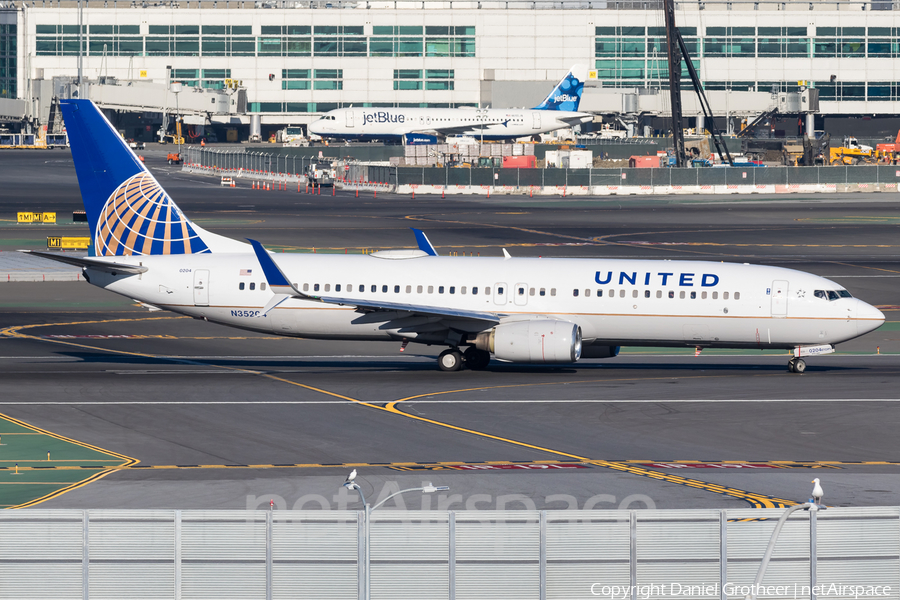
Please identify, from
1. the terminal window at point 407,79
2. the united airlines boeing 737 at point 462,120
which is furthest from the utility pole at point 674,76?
the terminal window at point 407,79

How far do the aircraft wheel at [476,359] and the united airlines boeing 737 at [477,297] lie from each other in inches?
2.1

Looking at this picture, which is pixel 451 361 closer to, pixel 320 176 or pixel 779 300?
pixel 779 300

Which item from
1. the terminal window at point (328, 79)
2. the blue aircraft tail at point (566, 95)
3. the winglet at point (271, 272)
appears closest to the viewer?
the winglet at point (271, 272)

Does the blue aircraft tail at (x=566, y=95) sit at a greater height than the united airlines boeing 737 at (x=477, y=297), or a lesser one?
greater

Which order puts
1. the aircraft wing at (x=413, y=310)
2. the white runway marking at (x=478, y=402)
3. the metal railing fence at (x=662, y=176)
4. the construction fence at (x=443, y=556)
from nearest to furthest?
the construction fence at (x=443, y=556) < the white runway marking at (x=478, y=402) < the aircraft wing at (x=413, y=310) < the metal railing fence at (x=662, y=176)

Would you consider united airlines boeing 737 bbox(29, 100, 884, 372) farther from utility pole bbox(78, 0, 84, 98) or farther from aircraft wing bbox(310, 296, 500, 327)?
utility pole bbox(78, 0, 84, 98)

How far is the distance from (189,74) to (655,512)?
616 feet

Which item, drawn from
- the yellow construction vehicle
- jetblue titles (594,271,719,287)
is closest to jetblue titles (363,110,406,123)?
the yellow construction vehicle

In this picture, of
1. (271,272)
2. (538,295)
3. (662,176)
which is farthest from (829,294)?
(662,176)

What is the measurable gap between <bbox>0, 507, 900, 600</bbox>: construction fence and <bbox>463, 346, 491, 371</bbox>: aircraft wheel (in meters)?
27.2

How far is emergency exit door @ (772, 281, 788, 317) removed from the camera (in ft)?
142

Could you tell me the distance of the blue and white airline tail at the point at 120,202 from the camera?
154 feet

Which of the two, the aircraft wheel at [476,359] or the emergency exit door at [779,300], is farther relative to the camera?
the aircraft wheel at [476,359]

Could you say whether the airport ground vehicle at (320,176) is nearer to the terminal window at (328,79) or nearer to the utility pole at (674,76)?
the utility pole at (674,76)
